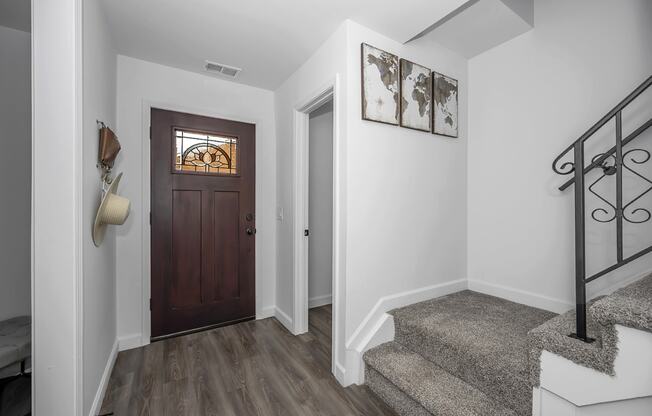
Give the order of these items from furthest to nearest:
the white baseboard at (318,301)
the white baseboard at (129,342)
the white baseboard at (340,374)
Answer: the white baseboard at (318,301), the white baseboard at (129,342), the white baseboard at (340,374)

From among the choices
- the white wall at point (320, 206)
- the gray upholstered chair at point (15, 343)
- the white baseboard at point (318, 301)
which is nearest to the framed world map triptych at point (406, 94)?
the white wall at point (320, 206)

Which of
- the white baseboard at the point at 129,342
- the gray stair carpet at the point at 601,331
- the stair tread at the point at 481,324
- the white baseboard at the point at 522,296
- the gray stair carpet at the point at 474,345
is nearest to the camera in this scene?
the gray stair carpet at the point at 601,331

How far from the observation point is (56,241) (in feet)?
4.25

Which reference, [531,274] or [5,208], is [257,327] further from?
[531,274]

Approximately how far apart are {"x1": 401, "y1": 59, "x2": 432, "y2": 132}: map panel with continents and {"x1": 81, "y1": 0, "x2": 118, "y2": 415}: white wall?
1.96 meters

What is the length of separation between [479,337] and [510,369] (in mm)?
269

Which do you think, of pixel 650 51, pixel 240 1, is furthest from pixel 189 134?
pixel 650 51

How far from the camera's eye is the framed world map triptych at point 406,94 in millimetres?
2006

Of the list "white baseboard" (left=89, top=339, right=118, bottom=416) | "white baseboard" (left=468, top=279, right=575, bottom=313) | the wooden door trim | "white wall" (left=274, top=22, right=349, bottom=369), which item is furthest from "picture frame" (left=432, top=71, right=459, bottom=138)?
"white baseboard" (left=89, top=339, right=118, bottom=416)

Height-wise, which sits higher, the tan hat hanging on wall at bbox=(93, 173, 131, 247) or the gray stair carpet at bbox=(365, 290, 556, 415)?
the tan hat hanging on wall at bbox=(93, 173, 131, 247)

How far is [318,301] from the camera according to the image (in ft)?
11.3

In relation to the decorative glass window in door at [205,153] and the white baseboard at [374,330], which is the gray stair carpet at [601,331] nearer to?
the white baseboard at [374,330]

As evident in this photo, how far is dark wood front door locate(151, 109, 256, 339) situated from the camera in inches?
101

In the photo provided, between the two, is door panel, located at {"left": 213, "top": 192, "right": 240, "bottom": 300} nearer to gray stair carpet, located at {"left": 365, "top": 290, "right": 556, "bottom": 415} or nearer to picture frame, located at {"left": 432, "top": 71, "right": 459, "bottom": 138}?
gray stair carpet, located at {"left": 365, "top": 290, "right": 556, "bottom": 415}
